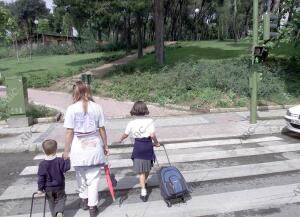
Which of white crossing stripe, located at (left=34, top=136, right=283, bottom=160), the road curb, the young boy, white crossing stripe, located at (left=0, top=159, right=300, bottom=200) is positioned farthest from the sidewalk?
the young boy

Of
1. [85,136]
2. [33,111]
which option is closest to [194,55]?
[33,111]

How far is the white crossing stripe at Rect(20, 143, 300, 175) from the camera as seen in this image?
Result: 8.33m

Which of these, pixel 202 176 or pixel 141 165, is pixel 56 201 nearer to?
pixel 141 165

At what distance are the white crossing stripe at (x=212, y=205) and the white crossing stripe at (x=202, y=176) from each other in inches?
33.3

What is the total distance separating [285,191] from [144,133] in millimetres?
2523

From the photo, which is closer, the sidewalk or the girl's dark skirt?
the girl's dark skirt

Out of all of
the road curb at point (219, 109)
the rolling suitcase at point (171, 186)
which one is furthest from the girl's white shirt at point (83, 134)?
the road curb at point (219, 109)

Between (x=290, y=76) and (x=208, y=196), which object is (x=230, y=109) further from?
(x=208, y=196)

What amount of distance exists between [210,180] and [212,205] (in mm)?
1154

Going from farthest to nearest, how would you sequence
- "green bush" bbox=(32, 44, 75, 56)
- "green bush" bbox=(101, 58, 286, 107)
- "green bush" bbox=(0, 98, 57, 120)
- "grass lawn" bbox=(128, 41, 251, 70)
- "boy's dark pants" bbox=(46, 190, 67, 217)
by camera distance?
"green bush" bbox=(32, 44, 75, 56) < "grass lawn" bbox=(128, 41, 251, 70) < "green bush" bbox=(101, 58, 286, 107) < "green bush" bbox=(0, 98, 57, 120) < "boy's dark pants" bbox=(46, 190, 67, 217)

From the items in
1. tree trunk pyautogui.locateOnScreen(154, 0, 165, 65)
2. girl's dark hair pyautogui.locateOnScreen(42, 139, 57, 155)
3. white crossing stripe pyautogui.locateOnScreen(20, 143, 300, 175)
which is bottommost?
white crossing stripe pyautogui.locateOnScreen(20, 143, 300, 175)

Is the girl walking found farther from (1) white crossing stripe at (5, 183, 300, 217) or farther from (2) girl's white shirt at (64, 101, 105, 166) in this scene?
(2) girl's white shirt at (64, 101, 105, 166)

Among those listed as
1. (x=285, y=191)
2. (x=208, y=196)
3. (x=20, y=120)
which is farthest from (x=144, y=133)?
(x=20, y=120)

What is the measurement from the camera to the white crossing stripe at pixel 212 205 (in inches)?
225
